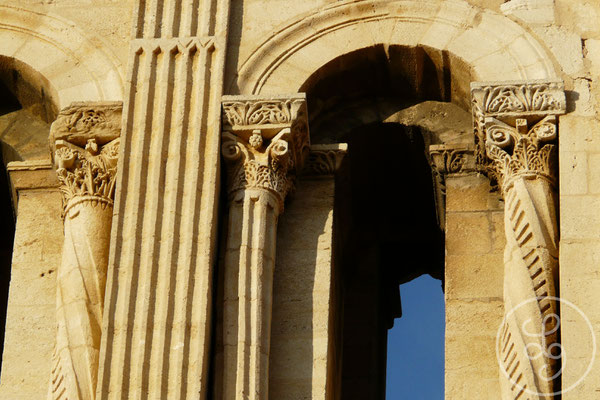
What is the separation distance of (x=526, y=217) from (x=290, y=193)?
1794 mm

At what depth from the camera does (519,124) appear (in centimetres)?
1639

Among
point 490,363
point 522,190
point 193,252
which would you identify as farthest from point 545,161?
point 193,252

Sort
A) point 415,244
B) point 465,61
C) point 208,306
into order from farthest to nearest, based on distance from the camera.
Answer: point 415,244
point 465,61
point 208,306

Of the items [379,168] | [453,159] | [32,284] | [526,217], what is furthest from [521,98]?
[32,284]

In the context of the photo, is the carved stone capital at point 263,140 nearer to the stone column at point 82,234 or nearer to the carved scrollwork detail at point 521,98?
the stone column at point 82,234

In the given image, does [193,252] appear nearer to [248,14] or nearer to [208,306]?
[208,306]

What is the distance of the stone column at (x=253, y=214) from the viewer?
51.3 ft

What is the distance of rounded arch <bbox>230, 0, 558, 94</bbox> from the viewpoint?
1695cm

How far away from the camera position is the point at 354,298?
18016mm

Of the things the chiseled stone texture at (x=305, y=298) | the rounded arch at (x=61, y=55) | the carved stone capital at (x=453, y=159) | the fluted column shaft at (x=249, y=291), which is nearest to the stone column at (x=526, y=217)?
the carved stone capital at (x=453, y=159)

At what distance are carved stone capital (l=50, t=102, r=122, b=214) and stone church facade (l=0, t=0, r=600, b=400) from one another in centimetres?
2

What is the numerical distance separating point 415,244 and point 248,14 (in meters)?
2.34

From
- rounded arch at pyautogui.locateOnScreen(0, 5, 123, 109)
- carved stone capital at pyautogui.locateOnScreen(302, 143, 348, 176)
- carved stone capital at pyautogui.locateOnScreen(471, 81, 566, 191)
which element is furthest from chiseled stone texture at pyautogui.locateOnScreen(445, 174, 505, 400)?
rounded arch at pyautogui.locateOnScreen(0, 5, 123, 109)

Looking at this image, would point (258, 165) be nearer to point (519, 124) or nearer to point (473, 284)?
point (473, 284)
